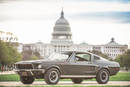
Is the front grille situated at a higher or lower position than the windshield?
lower

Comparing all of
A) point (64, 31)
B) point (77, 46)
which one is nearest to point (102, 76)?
point (77, 46)

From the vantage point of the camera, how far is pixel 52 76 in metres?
6.55

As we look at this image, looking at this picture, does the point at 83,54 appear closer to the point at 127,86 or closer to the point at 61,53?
the point at 61,53

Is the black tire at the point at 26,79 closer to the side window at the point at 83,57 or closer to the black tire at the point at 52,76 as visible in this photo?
the black tire at the point at 52,76

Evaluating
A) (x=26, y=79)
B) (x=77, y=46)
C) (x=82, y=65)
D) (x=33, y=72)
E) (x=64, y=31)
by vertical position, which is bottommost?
(x=26, y=79)

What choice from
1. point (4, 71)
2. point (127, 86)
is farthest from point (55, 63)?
point (4, 71)

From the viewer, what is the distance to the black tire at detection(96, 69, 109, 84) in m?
7.08

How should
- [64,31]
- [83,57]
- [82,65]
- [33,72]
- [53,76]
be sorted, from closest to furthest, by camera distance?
[33,72]
[53,76]
[82,65]
[83,57]
[64,31]

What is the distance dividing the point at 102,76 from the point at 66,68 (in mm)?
808

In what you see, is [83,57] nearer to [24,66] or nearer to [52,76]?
[52,76]

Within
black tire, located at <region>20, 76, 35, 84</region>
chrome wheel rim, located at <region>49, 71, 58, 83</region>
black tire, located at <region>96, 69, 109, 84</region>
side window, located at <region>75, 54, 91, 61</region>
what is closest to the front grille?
black tire, located at <region>20, 76, 35, 84</region>

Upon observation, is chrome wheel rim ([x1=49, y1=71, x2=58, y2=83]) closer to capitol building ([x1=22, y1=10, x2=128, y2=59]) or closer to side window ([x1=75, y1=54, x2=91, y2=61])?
side window ([x1=75, y1=54, x2=91, y2=61])

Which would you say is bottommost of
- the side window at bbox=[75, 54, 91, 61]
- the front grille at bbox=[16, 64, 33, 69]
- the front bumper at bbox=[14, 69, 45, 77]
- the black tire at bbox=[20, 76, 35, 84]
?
the black tire at bbox=[20, 76, 35, 84]

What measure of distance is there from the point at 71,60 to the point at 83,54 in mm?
399
